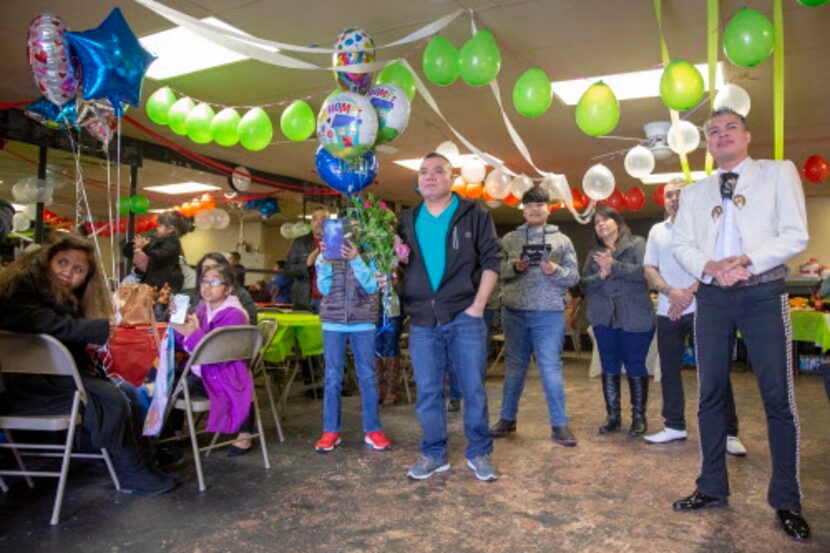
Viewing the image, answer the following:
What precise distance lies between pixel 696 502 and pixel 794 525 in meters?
0.36

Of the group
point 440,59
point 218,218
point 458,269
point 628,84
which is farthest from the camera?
point 218,218

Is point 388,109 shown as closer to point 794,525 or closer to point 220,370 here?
point 220,370

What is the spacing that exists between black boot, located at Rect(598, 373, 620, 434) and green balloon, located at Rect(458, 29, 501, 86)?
210cm

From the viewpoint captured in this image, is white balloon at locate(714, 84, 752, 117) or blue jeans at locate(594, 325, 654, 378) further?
white balloon at locate(714, 84, 752, 117)

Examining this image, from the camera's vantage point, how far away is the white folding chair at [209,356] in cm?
286

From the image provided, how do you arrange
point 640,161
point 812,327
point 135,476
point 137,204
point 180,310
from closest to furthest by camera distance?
point 135,476 < point 180,310 < point 640,161 < point 812,327 < point 137,204

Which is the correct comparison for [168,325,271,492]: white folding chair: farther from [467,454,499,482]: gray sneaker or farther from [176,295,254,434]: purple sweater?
[467,454,499,482]: gray sneaker

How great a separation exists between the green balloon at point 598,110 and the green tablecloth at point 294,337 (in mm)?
2479

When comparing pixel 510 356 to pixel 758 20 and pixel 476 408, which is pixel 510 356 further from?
A: pixel 758 20

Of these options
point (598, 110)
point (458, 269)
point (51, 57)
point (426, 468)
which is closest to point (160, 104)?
point (51, 57)

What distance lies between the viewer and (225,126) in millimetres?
5242

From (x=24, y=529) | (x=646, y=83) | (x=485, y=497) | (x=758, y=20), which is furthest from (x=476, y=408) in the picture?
(x=646, y=83)

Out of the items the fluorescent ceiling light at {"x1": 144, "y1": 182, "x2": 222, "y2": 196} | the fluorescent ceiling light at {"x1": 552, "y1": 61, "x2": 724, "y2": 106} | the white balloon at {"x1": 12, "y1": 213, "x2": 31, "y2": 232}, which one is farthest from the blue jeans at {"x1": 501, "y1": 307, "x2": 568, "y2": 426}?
the fluorescent ceiling light at {"x1": 144, "y1": 182, "x2": 222, "y2": 196}

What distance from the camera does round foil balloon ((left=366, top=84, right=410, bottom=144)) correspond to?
11.6ft
